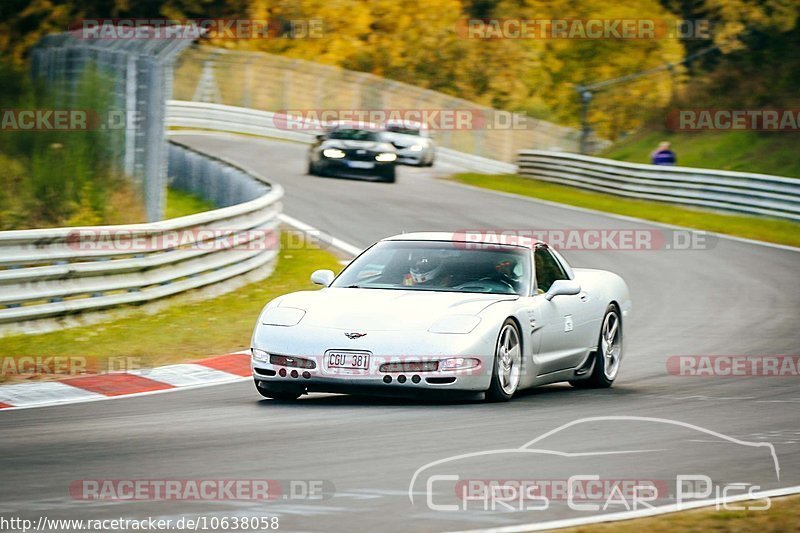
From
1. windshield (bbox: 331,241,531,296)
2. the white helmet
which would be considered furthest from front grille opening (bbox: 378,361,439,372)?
the white helmet

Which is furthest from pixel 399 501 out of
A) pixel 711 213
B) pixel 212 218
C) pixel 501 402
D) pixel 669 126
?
pixel 669 126

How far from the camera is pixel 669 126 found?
4250 cm

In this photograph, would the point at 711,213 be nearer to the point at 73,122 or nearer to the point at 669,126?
the point at 669,126

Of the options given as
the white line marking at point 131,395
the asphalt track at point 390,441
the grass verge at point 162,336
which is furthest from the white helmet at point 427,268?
the grass verge at point 162,336

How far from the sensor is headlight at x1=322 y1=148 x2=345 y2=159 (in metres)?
33.9

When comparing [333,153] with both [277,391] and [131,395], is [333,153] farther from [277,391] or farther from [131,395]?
[277,391]

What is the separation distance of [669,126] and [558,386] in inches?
1245

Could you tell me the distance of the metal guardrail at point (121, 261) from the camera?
13031mm

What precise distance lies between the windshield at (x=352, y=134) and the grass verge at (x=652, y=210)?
347 cm

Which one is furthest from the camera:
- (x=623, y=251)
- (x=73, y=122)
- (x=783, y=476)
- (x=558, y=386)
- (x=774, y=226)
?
(x=774, y=226)

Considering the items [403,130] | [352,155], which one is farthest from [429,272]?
[403,130]
